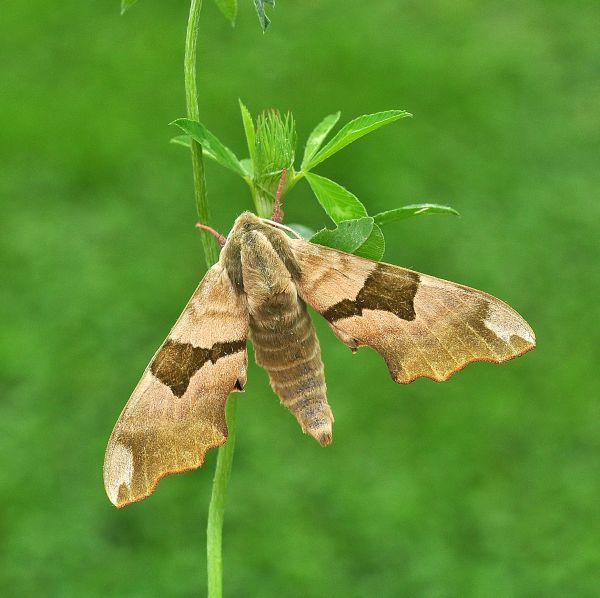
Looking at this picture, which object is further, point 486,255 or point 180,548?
point 486,255

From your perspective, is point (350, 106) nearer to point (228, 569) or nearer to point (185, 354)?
point (228, 569)

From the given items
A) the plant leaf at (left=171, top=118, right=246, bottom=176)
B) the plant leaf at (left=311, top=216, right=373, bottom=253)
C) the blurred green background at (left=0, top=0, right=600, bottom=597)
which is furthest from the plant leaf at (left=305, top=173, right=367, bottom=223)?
the blurred green background at (left=0, top=0, right=600, bottom=597)

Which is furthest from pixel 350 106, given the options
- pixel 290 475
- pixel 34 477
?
pixel 34 477

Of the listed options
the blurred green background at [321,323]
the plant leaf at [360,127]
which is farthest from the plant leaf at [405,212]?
the blurred green background at [321,323]

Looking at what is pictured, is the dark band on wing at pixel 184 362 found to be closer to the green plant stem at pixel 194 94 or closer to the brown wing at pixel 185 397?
the brown wing at pixel 185 397

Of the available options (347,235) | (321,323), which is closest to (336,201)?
(347,235)
